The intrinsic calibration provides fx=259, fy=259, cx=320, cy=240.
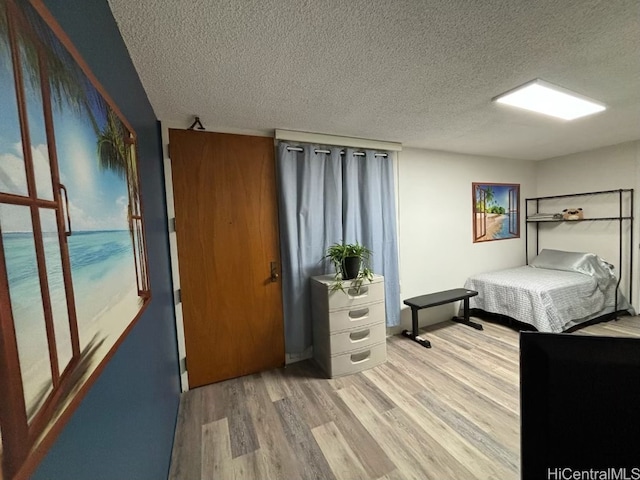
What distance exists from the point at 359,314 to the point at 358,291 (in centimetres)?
23

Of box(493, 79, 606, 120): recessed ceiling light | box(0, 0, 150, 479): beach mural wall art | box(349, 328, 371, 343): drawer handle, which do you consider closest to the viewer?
box(0, 0, 150, 479): beach mural wall art

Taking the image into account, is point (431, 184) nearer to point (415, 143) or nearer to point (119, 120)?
point (415, 143)

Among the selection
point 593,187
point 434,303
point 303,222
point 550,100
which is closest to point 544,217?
point 593,187

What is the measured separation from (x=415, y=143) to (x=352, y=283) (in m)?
1.77

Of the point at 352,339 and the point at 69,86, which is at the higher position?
the point at 69,86

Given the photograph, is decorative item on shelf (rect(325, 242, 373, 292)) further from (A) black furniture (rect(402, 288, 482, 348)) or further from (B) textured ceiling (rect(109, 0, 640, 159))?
(B) textured ceiling (rect(109, 0, 640, 159))

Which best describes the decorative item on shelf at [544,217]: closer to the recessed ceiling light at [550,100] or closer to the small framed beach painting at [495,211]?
the small framed beach painting at [495,211]

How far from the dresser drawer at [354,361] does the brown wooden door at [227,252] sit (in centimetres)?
51

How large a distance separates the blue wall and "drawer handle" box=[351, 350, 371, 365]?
145 centimetres

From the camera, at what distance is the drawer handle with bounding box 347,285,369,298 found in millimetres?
2322

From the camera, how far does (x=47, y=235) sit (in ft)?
1.53

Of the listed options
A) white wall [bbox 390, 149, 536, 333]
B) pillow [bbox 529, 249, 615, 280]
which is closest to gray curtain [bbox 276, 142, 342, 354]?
white wall [bbox 390, 149, 536, 333]

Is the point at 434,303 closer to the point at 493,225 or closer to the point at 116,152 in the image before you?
the point at 493,225

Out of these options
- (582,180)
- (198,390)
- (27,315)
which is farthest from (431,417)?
(582,180)
